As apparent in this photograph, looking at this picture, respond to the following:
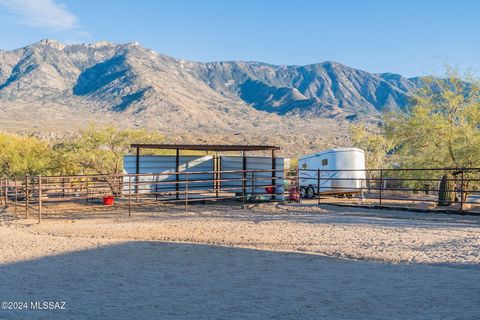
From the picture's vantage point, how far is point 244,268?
7.68 m

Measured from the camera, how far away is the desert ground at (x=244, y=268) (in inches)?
219

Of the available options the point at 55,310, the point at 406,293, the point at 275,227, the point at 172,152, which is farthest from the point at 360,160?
the point at 172,152

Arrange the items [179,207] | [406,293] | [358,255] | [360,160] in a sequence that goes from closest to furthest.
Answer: [406,293]
[358,255]
[179,207]
[360,160]

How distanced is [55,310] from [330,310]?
308cm

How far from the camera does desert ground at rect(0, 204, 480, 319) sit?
5566 mm

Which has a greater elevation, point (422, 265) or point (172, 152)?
point (172, 152)

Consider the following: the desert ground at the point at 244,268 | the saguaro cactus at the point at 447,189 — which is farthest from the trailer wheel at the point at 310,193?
the desert ground at the point at 244,268

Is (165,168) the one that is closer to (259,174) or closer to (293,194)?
(259,174)

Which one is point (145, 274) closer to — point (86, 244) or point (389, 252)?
point (86, 244)

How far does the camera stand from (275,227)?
40.0 feet

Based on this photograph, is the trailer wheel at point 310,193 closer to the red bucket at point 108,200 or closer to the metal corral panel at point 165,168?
the metal corral panel at point 165,168

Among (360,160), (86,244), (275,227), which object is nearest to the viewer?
(86,244)

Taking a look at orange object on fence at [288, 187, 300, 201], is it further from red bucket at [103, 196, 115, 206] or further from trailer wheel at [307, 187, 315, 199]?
red bucket at [103, 196, 115, 206]

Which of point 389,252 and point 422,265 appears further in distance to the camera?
point 389,252
